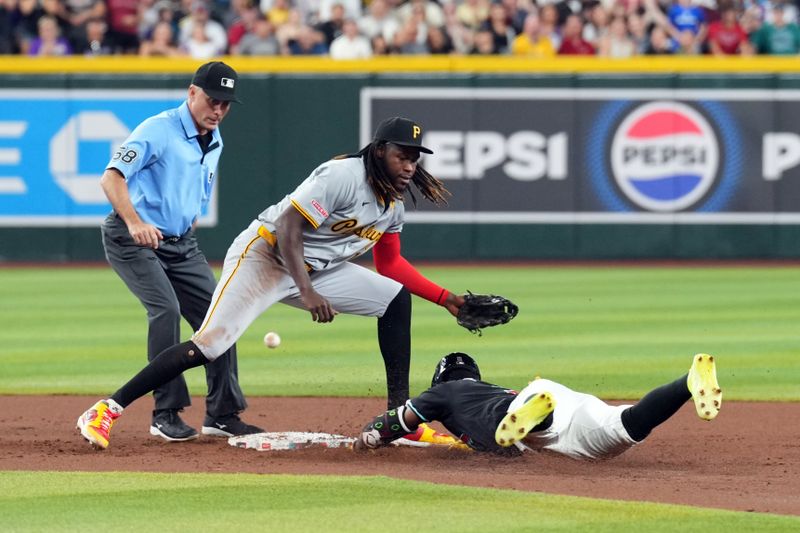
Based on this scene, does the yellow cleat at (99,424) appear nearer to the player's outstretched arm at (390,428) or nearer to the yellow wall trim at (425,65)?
the player's outstretched arm at (390,428)

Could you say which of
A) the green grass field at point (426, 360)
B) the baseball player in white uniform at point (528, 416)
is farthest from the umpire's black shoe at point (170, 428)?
the green grass field at point (426, 360)

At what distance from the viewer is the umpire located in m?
7.00

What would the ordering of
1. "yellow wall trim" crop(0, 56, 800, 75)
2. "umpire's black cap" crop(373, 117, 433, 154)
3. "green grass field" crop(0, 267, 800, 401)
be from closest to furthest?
1. "umpire's black cap" crop(373, 117, 433, 154)
2. "green grass field" crop(0, 267, 800, 401)
3. "yellow wall trim" crop(0, 56, 800, 75)

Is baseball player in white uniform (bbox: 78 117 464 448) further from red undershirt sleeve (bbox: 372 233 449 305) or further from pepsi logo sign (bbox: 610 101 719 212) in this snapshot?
pepsi logo sign (bbox: 610 101 719 212)

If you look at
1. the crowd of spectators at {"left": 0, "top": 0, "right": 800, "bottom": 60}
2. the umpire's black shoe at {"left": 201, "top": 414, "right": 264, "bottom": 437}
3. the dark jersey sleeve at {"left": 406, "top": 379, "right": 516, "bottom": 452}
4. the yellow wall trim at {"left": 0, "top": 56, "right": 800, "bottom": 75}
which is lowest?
the umpire's black shoe at {"left": 201, "top": 414, "right": 264, "bottom": 437}

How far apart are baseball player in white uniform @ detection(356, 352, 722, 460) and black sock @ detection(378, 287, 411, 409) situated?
→ 382 millimetres

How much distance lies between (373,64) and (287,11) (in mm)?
1864

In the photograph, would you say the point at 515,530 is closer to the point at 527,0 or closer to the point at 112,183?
the point at 112,183

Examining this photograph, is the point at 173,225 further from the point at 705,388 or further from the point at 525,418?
the point at 705,388

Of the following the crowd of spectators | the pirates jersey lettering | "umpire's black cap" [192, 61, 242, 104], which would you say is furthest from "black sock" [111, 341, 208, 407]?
the crowd of spectators

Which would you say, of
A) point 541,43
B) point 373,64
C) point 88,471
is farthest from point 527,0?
point 88,471

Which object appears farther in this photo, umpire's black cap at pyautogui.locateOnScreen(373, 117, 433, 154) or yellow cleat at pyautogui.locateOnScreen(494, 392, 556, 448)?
umpire's black cap at pyautogui.locateOnScreen(373, 117, 433, 154)

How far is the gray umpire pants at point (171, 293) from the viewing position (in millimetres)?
7086

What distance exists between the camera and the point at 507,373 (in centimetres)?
959
